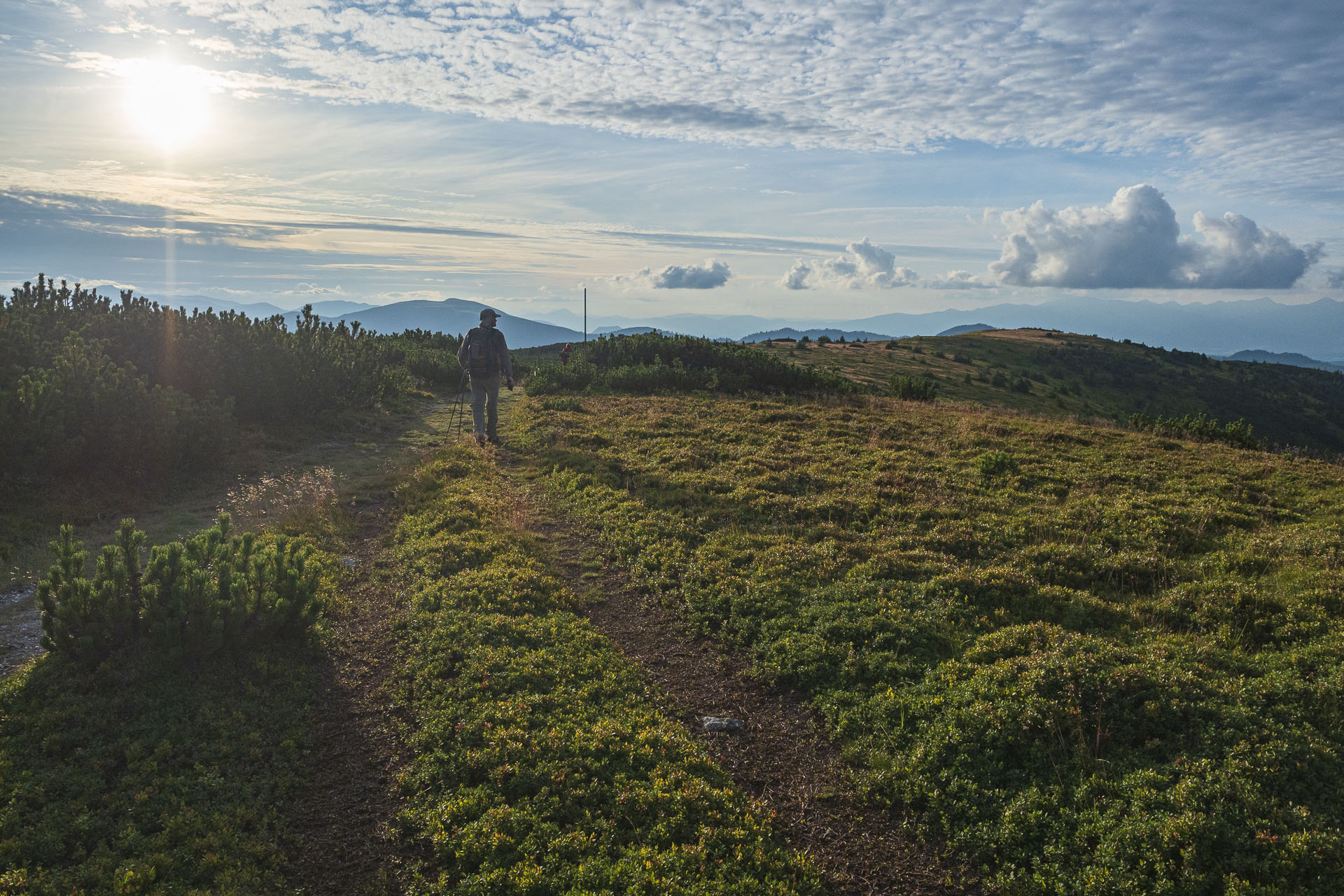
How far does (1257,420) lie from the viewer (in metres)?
69.0

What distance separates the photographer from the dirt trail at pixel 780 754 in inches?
213

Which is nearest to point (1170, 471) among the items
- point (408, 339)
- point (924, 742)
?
point (924, 742)

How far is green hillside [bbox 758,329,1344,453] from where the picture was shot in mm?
52500

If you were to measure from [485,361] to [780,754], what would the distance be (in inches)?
583

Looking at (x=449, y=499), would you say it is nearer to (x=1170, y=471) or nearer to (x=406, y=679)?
(x=406, y=679)

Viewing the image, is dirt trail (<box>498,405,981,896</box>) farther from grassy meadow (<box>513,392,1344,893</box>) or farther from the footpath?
grassy meadow (<box>513,392,1344,893</box>)

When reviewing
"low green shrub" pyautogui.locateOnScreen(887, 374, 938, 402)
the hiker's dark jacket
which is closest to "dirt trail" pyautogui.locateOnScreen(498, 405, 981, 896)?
the hiker's dark jacket

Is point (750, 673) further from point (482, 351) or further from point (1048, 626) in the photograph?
point (482, 351)

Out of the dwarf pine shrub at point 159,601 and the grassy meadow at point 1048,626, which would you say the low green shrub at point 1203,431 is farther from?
the dwarf pine shrub at point 159,601

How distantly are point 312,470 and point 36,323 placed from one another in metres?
6.94

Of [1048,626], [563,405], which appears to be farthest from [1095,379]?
[1048,626]

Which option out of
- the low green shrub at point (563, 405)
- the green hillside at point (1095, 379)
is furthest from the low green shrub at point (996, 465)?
the green hillside at point (1095, 379)

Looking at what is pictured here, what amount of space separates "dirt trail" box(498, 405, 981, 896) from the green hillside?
37.5 metres

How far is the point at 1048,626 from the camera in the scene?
8117 mm
